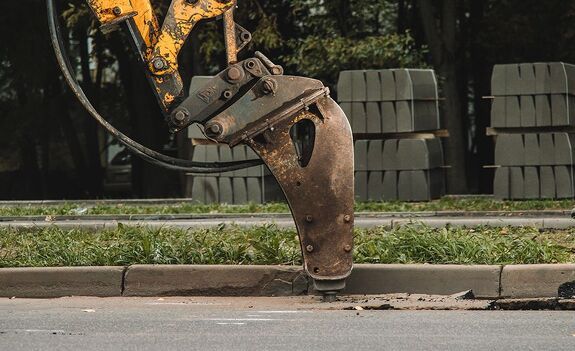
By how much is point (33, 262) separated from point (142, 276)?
3.69 ft

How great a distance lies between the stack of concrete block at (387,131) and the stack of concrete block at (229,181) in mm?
1296

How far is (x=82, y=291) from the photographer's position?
429 inches

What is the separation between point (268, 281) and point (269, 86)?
5.25 feet

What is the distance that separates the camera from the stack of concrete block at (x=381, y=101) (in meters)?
19.2

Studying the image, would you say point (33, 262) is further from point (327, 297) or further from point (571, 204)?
point (571, 204)

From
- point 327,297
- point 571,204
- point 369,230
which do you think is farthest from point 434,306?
point 571,204

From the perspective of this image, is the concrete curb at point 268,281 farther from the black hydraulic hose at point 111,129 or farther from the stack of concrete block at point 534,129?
the stack of concrete block at point 534,129

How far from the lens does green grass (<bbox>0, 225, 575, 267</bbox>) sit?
35.9ft

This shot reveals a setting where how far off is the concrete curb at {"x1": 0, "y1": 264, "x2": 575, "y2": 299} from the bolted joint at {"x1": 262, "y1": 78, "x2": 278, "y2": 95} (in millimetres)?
1469

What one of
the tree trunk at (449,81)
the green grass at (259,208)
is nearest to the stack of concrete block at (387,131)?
the green grass at (259,208)

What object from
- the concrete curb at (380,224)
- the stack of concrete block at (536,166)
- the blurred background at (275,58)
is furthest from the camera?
the blurred background at (275,58)

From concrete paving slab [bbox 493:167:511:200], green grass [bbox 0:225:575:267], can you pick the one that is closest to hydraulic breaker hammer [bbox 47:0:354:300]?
green grass [bbox 0:225:575:267]

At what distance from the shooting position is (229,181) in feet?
64.5

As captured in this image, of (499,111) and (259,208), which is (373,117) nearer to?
(499,111)
